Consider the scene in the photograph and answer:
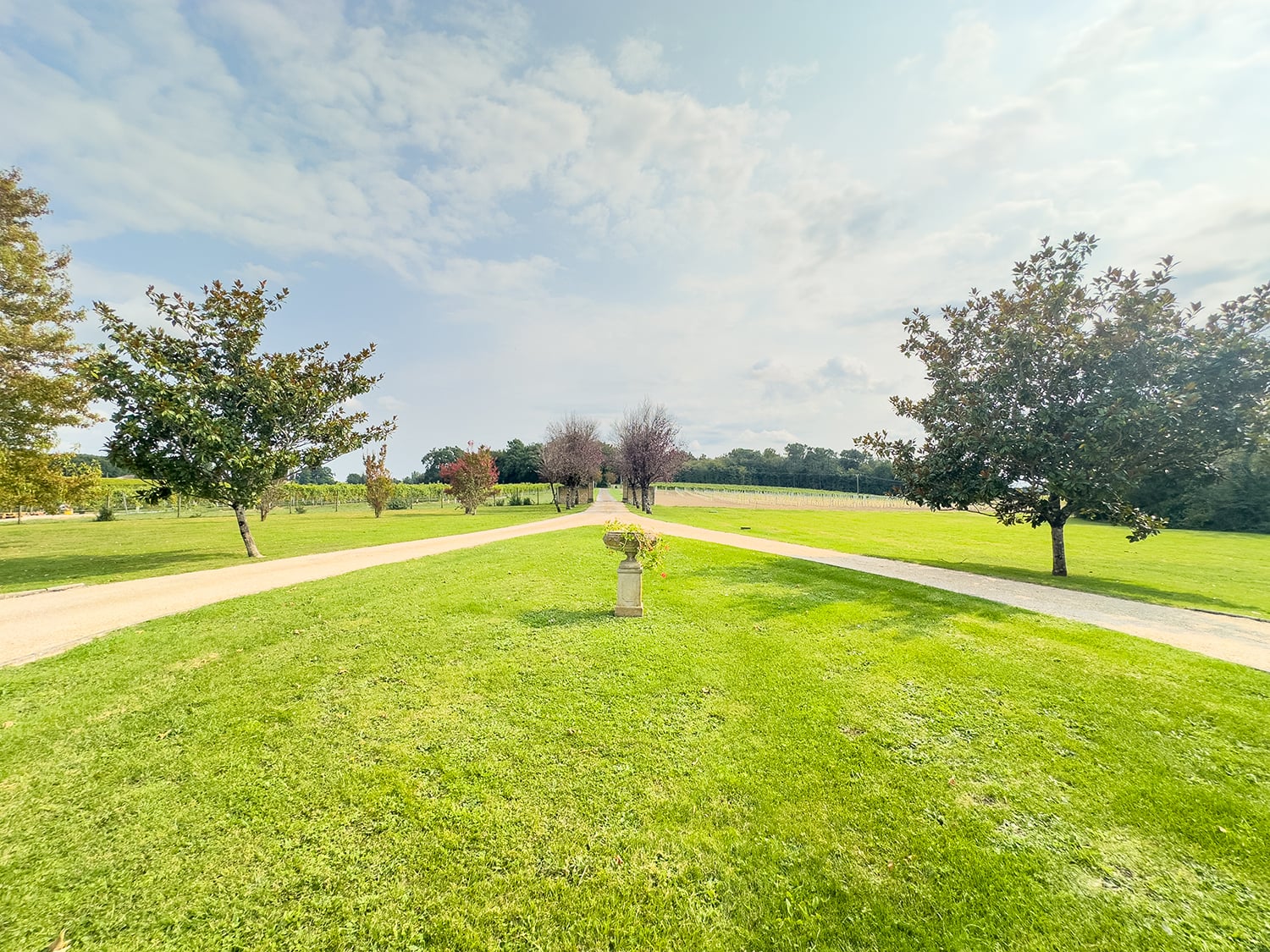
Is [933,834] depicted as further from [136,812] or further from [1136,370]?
[1136,370]

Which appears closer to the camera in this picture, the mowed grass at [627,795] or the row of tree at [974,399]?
the mowed grass at [627,795]

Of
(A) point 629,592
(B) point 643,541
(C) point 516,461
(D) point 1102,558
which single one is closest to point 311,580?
(A) point 629,592

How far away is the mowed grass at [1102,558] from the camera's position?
11.5 metres

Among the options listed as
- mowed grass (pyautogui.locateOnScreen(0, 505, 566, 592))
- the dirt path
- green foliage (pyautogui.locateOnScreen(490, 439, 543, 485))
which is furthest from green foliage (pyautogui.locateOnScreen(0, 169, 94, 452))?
green foliage (pyautogui.locateOnScreen(490, 439, 543, 485))

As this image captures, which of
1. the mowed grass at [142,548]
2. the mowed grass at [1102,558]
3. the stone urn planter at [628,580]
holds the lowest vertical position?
the mowed grass at [1102,558]

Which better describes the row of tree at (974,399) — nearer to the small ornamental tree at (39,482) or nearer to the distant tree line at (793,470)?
the small ornamental tree at (39,482)

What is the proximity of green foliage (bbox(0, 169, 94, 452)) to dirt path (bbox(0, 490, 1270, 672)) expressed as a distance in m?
12.2

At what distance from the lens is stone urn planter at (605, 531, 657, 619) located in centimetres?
786

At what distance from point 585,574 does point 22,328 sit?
23678 mm

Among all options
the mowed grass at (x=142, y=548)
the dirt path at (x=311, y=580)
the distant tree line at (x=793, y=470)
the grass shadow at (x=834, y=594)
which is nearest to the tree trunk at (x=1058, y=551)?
the dirt path at (x=311, y=580)

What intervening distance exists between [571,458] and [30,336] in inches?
1213

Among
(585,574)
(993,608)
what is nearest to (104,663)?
(585,574)

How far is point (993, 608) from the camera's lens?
8.79 metres

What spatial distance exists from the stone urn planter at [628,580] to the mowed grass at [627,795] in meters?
1.17
